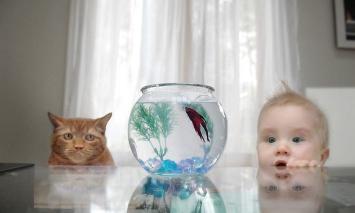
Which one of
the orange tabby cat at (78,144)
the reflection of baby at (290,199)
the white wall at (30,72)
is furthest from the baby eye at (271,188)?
the white wall at (30,72)

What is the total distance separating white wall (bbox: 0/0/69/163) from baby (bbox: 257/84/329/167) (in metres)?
1.15

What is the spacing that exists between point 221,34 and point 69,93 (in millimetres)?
841

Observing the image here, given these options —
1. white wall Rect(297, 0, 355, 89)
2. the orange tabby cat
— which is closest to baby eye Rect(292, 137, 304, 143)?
the orange tabby cat

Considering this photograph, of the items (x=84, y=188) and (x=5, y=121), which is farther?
(x=5, y=121)

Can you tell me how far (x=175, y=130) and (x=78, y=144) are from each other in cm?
82

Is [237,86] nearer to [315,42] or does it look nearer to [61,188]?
[315,42]

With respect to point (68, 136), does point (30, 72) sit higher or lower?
higher

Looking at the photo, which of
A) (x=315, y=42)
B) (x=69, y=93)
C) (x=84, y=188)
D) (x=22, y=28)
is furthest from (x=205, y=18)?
(x=84, y=188)

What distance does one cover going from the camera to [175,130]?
0.52 meters

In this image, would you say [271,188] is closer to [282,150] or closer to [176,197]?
[176,197]

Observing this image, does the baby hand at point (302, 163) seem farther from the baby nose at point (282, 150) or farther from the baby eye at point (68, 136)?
the baby eye at point (68, 136)

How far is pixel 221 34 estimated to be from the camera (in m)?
1.79

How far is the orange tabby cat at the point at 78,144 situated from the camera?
1.25 m

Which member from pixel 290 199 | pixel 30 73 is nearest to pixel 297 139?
pixel 290 199
